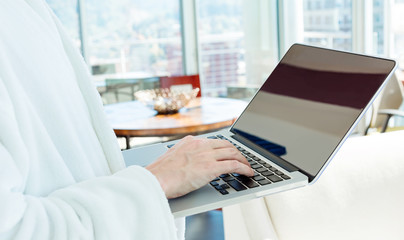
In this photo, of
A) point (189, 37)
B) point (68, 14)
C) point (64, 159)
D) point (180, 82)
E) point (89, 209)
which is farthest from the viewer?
point (189, 37)

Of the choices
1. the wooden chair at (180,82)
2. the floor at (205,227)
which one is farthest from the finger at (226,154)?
the wooden chair at (180,82)

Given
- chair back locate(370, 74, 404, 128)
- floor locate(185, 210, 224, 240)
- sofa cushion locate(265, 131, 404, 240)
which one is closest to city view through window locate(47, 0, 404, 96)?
chair back locate(370, 74, 404, 128)

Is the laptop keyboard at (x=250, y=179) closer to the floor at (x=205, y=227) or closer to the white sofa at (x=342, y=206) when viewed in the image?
the white sofa at (x=342, y=206)

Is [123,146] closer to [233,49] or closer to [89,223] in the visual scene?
[233,49]

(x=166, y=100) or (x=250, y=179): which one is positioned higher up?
(x=250, y=179)

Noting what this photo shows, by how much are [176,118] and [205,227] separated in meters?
1.56

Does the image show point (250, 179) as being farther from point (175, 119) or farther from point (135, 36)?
point (135, 36)

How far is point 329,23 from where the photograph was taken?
5730 millimetres

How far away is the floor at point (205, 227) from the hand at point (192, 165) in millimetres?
1191

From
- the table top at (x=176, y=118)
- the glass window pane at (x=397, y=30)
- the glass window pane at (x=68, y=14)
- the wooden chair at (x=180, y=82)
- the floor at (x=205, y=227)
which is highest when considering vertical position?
the glass window pane at (x=68, y=14)

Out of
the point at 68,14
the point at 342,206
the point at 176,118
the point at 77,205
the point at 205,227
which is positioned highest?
the point at 68,14

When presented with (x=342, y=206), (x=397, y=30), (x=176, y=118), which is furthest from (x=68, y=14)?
(x=342, y=206)

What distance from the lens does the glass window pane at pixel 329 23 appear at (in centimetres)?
554

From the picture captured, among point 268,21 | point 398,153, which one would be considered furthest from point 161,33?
point 398,153
